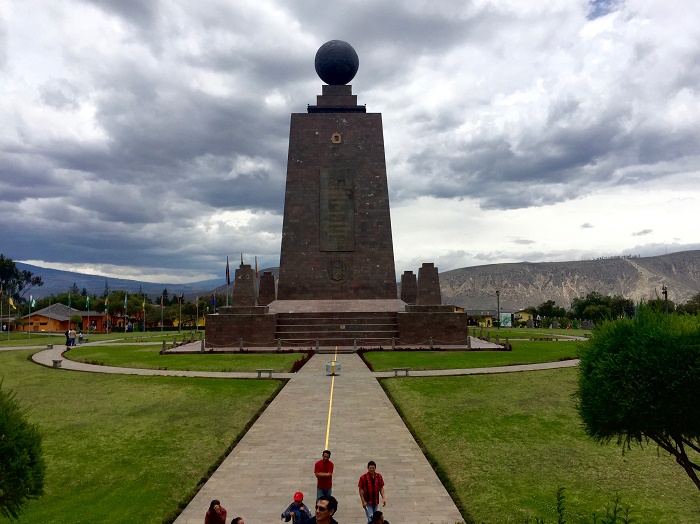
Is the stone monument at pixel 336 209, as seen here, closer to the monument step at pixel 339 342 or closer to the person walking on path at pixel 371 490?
the monument step at pixel 339 342

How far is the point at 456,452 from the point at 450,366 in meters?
13.2

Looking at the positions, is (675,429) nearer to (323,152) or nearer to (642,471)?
(642,471)

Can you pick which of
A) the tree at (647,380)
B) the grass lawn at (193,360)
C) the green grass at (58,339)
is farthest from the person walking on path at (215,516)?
the green grass at (58,339)

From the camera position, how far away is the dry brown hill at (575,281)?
17700 centimetres

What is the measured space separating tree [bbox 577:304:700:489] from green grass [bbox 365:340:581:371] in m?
16.8

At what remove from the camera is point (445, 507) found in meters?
9.10

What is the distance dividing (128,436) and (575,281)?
196 metres

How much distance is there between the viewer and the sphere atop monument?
44812 millimetres

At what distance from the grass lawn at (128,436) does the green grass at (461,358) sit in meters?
8.05

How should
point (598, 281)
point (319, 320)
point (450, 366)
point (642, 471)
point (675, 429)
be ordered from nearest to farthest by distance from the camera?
point (675, 429), point (642, 471), point (450, 366), point (319, 320), point (598, 281)

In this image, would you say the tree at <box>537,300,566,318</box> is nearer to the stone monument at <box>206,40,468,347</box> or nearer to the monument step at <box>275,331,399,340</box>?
the stone monument at <box>206,40,468,347</box>

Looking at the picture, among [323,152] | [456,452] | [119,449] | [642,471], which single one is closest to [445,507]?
[456,452]

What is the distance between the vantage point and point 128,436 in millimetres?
13758

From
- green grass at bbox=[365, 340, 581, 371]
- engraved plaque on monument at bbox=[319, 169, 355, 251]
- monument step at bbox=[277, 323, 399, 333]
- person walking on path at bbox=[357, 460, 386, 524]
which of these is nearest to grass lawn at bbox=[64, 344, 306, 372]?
green grass at bbox=[365, 340, 581, 371]
